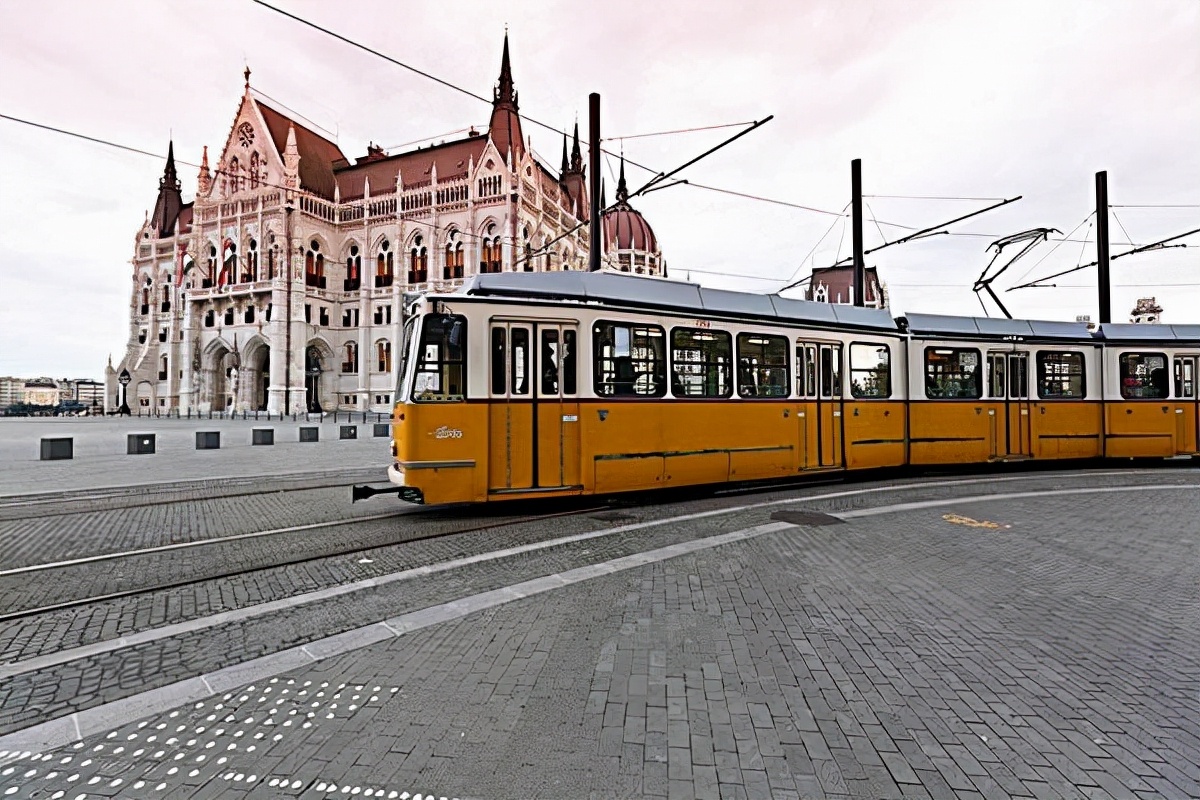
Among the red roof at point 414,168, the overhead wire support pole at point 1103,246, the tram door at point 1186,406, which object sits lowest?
the tram door at point 1186,406

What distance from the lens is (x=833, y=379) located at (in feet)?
36.0

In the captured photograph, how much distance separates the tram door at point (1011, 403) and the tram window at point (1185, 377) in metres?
4.35

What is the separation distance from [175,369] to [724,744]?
8437 centimetres

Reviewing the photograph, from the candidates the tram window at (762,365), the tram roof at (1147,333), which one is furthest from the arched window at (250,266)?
the tram roof at (1147,333)

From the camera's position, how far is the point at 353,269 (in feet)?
206

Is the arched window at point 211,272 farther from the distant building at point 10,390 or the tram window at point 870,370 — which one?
the distant building at point 10,390

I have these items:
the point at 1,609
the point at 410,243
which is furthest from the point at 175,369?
the point at 1,609

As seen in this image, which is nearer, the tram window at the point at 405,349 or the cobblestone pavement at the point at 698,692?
the cobblestone pavement at the point at 698,692

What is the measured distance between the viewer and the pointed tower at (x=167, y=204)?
78.9m

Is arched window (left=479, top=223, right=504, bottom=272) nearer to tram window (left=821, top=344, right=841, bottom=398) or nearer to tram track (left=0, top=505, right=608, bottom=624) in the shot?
tram window (left=821, top=344, right=841, bottom=398)

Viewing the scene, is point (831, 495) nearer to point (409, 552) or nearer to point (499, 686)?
point (409, 552)

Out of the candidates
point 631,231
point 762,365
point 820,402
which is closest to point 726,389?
point 762,365

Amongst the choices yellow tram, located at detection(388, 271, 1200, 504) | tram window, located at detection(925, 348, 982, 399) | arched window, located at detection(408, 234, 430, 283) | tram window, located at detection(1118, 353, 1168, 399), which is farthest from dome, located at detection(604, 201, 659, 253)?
tram window, located at detection(925, 348, 982, 399)

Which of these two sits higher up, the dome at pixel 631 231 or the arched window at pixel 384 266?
the dome at pixel 631 231
